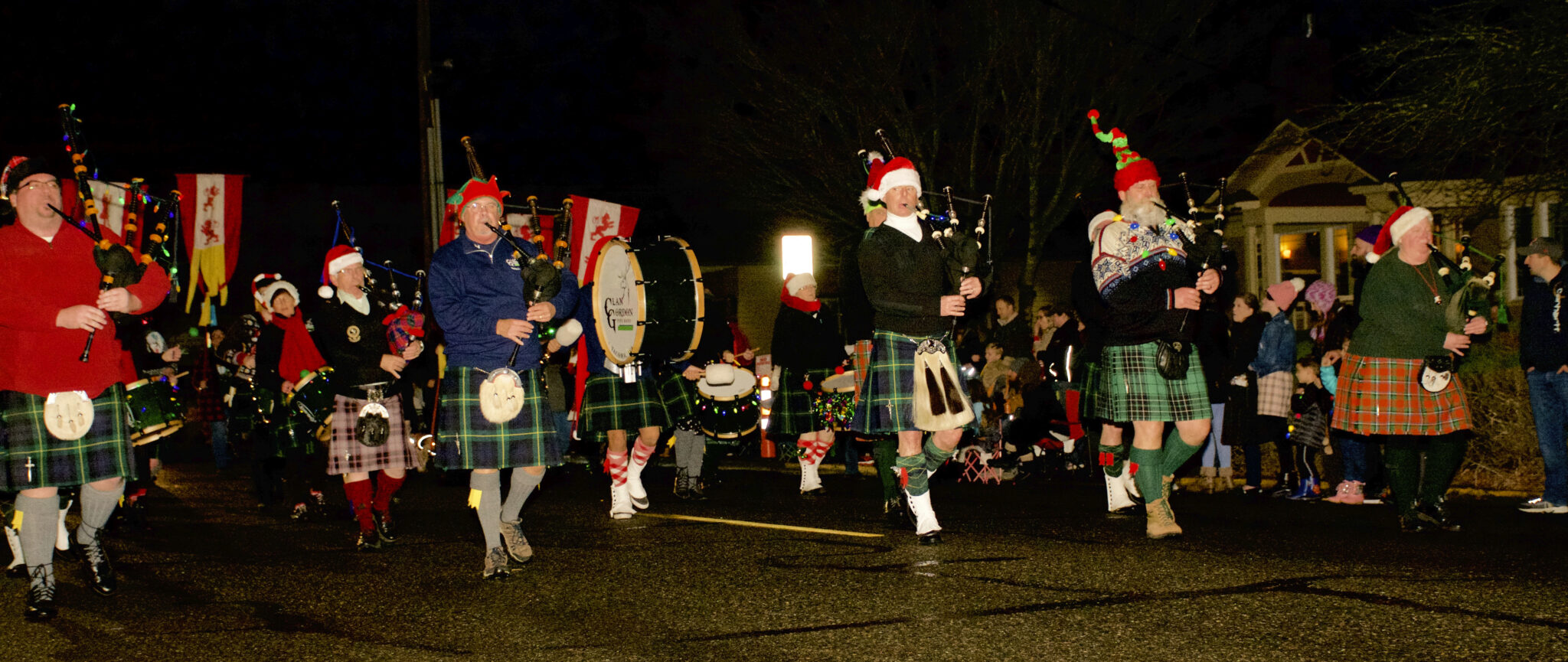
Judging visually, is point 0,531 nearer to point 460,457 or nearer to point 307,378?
point 307,378

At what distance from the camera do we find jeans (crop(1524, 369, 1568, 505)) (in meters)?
7.72

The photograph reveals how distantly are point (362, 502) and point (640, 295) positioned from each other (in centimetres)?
205

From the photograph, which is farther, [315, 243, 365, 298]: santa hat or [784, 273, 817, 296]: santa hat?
[784, 273, 817, 296]: santa hat

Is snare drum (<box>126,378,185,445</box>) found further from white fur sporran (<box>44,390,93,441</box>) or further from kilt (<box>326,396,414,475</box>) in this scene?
white fur sporran (<box>44,390,93,441</box>)

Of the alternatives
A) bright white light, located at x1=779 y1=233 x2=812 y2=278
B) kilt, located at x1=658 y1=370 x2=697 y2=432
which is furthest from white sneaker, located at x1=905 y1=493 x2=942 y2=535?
bright white light, located at x1=779 y1=233 x2=812 y2=278

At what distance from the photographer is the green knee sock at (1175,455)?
700 centimetres

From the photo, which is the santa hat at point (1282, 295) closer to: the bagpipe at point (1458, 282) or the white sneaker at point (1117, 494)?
the bagpipe at point (1458, 282)

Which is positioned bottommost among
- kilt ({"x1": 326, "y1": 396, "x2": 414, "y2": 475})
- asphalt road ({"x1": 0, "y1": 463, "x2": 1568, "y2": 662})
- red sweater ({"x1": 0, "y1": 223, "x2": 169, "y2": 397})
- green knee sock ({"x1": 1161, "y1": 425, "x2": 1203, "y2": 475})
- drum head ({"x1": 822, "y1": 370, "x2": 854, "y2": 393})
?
asphalt road ({"x1": 0, "y1": 463, "x2": 1568, "y2": 662})

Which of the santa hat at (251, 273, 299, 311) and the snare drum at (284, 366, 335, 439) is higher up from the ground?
the santa hat at (251, 273, 299, 311)

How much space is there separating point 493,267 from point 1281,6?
19.4m

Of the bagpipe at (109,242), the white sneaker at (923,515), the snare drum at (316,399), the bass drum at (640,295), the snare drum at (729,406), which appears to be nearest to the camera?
the bagpipe at (109,242)

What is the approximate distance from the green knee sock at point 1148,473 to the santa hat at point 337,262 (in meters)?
4.62

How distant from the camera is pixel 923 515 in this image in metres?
6.92

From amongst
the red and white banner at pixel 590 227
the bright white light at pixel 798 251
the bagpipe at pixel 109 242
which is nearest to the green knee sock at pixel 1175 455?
the bagpipe at pixel 109 242
